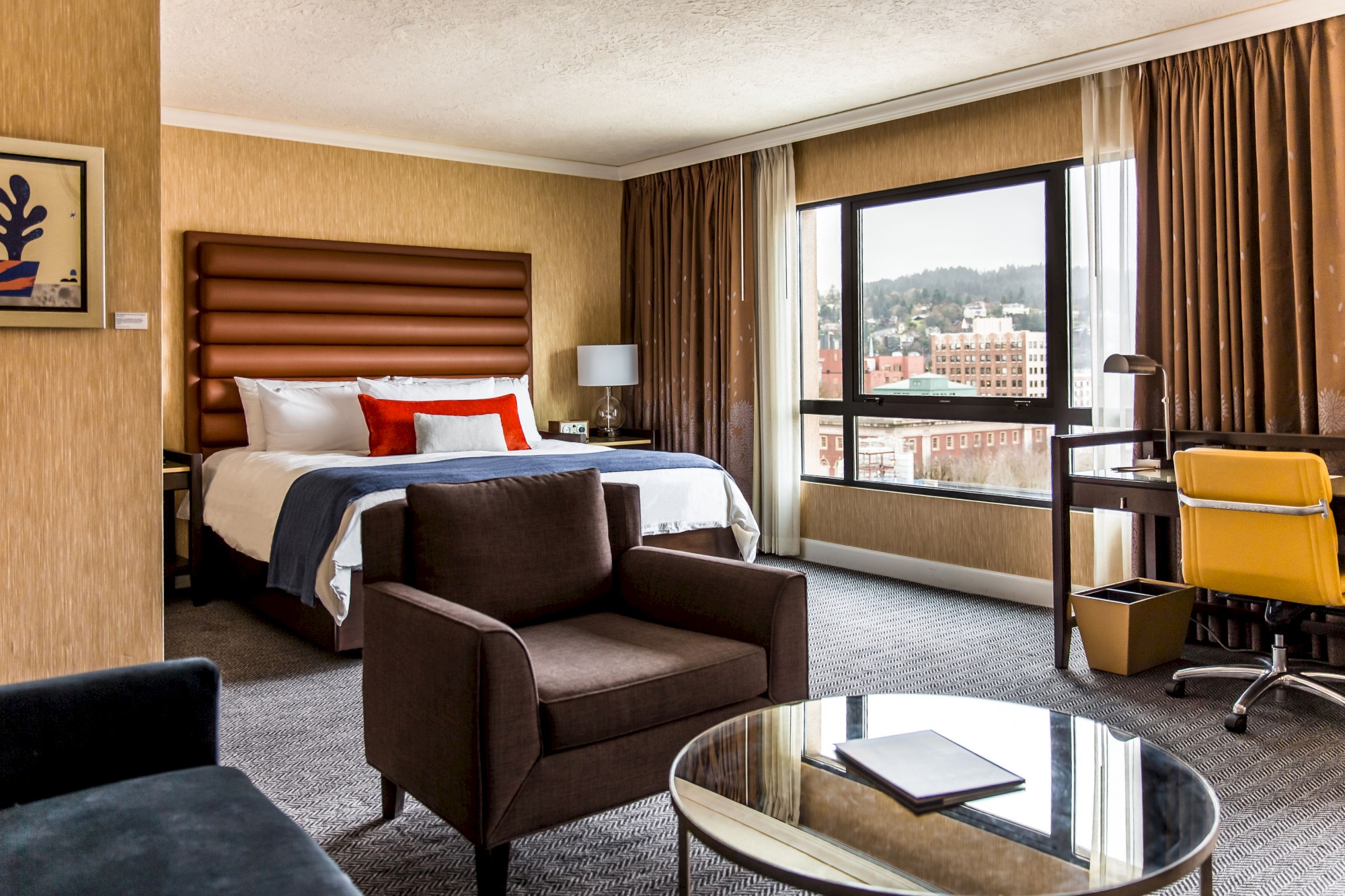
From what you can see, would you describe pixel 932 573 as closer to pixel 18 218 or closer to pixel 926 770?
pixel 926 770

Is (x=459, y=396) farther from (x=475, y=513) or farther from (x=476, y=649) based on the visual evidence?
(x=476, y=649)

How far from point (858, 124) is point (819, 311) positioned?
3.52ft

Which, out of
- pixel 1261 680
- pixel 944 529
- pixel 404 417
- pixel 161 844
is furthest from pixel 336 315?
pixel 1261 680

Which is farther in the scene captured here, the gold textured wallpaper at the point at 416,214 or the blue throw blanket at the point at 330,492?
the gold textured wallpaper at the point at 416,214

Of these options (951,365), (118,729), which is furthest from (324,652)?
(951,365)

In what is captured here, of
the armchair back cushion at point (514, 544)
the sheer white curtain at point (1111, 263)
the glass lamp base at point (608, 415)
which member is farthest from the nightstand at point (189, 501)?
the sheer white curtain at point (1111, 263)

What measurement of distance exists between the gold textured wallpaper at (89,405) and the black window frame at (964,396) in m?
3.66

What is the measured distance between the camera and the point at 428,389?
5.52m

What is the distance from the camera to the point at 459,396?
5602 mm

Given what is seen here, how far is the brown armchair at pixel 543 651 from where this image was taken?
2027 mm

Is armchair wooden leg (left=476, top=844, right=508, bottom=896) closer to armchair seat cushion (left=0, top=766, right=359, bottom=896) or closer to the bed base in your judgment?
armchair seat cushion (left=0, top=766, right=359, bottom=896)

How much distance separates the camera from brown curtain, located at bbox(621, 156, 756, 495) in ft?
19.9

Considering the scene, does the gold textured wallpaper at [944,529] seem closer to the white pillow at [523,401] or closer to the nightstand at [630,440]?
the nightstand at [630,440]

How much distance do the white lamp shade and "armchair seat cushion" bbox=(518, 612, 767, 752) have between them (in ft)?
12.4
